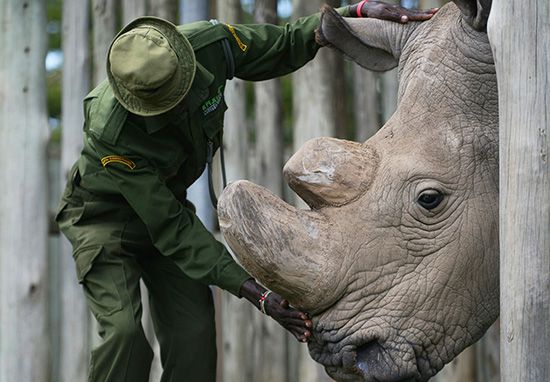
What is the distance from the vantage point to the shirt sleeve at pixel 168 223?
4.19 m

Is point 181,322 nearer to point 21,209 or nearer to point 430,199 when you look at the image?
point 430,199

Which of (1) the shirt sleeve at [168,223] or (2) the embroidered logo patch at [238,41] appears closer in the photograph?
(1) the shirt sleeve at [168,223]

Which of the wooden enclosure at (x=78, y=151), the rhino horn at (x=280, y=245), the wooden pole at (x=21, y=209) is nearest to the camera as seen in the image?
the rhino horn at (x=280, y=245)

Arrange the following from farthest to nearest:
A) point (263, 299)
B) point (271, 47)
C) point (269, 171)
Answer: point (269, 171) < point (271, 47) < point (263, 299)

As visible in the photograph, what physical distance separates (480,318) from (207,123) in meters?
1.26

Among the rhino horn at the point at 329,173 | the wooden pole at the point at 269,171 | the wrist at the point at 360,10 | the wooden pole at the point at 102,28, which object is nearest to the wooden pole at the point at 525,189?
the rhino horn at the point at 329,173

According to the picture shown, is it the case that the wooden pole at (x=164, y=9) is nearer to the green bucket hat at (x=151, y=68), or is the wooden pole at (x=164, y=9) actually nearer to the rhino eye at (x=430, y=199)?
the green bucket hat at (x=151, y=68)

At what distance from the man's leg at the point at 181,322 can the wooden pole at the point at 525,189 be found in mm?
1616

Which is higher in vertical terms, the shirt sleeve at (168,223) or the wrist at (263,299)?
the shirt sleeve at (168,223)

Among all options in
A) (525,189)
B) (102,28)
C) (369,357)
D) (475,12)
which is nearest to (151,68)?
(475,12)


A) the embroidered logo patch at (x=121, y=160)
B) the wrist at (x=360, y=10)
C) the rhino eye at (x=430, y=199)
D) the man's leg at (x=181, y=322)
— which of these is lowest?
the man's leg at (x=181, y=322)

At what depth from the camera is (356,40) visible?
4465mm

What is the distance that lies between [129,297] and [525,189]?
1.76 m

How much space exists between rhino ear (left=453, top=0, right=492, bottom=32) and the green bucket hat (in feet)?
3.11
